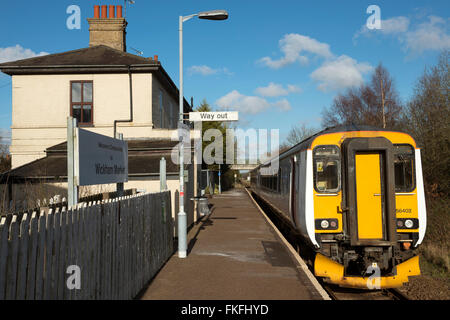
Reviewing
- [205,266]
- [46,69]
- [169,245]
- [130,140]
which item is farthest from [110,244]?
[46,69]

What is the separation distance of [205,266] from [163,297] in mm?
2421

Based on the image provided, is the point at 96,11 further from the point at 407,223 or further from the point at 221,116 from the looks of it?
the point at 407,223

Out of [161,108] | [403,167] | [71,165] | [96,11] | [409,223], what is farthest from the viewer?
[161,108]

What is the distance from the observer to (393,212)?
7.24 metres

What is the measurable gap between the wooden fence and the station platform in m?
0.63

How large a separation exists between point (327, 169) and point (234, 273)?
2888mm

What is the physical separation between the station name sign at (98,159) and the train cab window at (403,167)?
17.9 feet

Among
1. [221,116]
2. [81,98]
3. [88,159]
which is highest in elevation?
[81,98]

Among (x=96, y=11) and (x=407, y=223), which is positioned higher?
(x=96, y=11)

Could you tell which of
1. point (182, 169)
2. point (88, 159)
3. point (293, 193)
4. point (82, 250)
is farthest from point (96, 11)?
point (82, 250)

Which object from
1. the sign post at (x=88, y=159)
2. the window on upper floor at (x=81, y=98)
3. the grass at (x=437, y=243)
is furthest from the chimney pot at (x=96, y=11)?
the grass at (x=437, y=243)

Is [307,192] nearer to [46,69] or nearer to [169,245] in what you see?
[169,245]

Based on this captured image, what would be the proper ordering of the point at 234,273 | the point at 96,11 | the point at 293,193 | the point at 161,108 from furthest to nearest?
the point at 161,108 → the point at 96,11 → the point at 293,193 → the point at 234,273

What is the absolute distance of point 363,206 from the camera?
7.46 m
